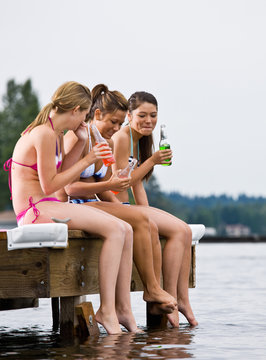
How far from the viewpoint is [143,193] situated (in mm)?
6816

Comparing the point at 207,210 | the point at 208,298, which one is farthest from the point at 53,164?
the point at 207,210

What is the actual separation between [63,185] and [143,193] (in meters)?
1.36

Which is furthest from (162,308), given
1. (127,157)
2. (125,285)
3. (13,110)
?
(13,110)

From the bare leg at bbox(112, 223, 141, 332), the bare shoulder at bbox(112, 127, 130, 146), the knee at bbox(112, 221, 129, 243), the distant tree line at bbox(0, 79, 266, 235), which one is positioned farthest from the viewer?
the distant tree line at bbox(0, 79, 266, 235)

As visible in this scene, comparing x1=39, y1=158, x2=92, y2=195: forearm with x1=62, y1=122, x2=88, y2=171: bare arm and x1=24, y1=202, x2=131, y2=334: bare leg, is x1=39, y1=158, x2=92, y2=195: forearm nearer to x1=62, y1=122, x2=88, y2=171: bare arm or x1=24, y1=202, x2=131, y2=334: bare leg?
x1=24, y1=202, x2=131, y2=334: bare leg

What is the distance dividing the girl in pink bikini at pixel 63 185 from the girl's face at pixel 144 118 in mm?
930

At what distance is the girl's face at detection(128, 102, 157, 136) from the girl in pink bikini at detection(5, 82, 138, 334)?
930 millimetres

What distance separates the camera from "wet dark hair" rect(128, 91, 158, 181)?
6.66 m

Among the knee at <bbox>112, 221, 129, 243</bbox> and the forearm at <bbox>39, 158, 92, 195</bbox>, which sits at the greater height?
the forearm at <bbox>39, 158, 92, 195</bbox>

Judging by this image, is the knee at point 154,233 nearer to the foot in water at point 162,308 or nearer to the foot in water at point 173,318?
the foot in water at point 162,308

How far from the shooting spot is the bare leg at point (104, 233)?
5621 millimetres

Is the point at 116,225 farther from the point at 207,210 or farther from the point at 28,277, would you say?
the point at 207,210

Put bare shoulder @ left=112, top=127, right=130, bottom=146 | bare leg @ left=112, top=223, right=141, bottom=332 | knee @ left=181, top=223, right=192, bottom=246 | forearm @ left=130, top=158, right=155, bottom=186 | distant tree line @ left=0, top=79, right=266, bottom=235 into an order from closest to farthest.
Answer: bare leg @ left=112, top=223, right=141, bottom=332 < forearm @ left=130, top=158, right=155, bottom=186 < knee @ left=181, top=223, right=192, bottom=246 < bare shoulder @ left=112, top=127, right=130, bottom=146 < distant tree line @ left=0, top=79, right=266, bottom=235

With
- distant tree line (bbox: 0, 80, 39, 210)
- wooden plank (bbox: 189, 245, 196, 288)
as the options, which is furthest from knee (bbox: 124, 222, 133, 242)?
distant tree line (bbox: 0, 80, 39, 210)
